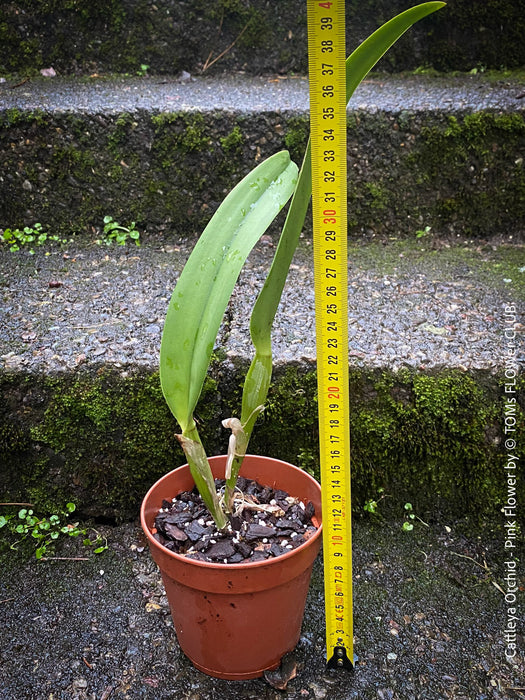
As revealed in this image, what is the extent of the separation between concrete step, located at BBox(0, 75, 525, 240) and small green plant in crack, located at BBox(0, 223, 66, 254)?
27mm

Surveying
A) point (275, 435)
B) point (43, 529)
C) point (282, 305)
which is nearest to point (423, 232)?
point (282, 305)

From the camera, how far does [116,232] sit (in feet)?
5.53

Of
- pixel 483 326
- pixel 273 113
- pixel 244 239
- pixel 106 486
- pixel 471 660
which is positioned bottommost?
pixel 471 660

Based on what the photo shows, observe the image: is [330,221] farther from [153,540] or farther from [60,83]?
[60,83]

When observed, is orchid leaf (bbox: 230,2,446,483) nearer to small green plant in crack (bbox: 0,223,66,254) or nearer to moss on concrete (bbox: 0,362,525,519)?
moss on concrete (bbox: 0,362,525,519)

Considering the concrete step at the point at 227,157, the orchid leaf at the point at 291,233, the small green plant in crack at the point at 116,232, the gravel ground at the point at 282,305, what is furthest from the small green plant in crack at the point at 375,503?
the small green plant in crack at the point at 116,232

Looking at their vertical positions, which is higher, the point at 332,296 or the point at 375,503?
the point at 332,296

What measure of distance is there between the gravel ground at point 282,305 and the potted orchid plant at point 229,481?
0.32 m

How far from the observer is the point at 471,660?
39.6 inches

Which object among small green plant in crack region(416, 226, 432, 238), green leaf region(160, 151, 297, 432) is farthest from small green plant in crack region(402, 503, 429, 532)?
small green plant in crack region(416, 226, 432, 238)

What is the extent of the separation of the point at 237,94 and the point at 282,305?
2.55 ft

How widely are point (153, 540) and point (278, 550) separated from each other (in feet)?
0.63

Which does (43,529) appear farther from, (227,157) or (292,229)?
(227,157)

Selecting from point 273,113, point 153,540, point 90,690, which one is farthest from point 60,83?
point 90,690
